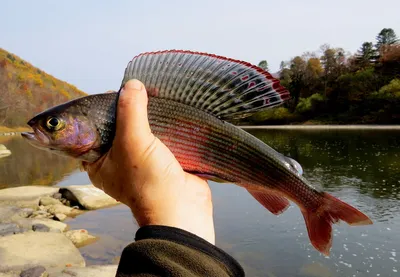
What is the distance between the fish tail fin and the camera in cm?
278

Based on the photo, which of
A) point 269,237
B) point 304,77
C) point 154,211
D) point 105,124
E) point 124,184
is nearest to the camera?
point 154,211

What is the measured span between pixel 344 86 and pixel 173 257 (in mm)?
82284

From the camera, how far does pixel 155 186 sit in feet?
7.02

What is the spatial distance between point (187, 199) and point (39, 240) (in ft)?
35.3

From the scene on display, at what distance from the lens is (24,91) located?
113438 mm

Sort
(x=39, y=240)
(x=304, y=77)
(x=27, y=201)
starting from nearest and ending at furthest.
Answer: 1. (x=39, y=240)
2. (x=27, y=201)
3. (x=304, y=77)

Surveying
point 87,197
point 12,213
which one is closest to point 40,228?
point 12,213

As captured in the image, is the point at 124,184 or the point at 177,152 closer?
the point at 124,184

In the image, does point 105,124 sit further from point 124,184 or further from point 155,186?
point 155,186

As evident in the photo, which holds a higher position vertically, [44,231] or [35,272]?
[35,272]

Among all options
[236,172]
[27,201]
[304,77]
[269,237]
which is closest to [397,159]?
[269,237]

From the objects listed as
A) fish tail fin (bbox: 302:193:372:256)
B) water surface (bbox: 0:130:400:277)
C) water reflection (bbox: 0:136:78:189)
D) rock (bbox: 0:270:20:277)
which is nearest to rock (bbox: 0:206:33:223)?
water surface (bbox: 0:130:400:277)

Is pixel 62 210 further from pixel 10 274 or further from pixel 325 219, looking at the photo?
pixel 325 219

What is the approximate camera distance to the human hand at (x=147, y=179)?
2.05m
